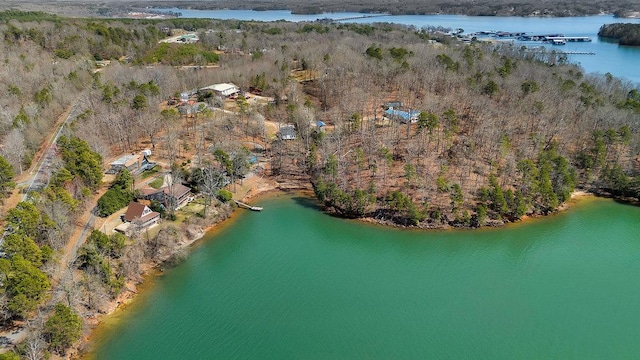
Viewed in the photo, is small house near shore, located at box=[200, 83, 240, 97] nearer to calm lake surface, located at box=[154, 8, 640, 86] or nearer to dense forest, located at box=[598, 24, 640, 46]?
calm lake surface, located at box=[154, 8, 640, 86]

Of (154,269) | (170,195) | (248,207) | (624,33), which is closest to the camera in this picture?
(154,269)

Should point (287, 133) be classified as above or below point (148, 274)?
above

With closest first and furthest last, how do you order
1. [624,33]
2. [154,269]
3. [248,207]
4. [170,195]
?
1. [154,269]
2. [170,195]
3. [248,207]
4. [624,33]

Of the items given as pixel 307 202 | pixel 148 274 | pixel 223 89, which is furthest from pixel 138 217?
pixel 223 89

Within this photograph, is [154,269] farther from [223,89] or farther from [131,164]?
[223,89]

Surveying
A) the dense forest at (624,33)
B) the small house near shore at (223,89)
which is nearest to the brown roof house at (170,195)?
the small house near shore at (223,89)

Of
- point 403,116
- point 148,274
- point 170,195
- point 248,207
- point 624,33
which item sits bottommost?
point 148,274

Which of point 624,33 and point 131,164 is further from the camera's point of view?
point 624,33
